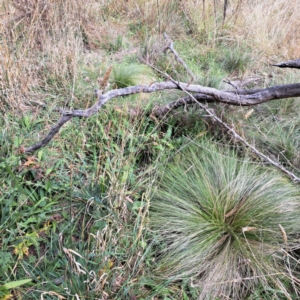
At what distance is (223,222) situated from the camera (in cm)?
153

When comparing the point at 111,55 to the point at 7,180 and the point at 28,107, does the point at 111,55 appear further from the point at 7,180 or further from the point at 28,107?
the point at 7,180

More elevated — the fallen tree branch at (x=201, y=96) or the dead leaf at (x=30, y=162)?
the fallen tree branch at (x=201, y=96)

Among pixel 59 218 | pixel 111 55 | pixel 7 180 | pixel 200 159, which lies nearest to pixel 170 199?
pixel 200 159

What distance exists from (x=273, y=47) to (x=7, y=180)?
134 inches

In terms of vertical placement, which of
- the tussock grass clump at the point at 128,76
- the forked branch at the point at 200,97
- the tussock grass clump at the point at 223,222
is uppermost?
the forked branch at the point at 200,97

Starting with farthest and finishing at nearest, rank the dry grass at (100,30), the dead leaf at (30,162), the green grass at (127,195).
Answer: the dry grass at (100,30)
the dead leaf at (30,162)
the green grass at (127,195)

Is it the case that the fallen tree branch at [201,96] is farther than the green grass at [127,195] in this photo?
Yes

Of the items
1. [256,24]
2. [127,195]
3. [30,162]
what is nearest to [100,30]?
[256,24]

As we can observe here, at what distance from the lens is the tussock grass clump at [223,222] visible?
4.37 ft

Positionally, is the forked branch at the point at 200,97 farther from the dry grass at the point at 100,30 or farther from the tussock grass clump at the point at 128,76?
the tussock grass clump at the point at 128,76

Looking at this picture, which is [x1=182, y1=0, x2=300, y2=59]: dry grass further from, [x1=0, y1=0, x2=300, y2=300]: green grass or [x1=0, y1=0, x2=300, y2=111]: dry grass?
[x1=0, y1=0, x2=300, y2=300]: green grass

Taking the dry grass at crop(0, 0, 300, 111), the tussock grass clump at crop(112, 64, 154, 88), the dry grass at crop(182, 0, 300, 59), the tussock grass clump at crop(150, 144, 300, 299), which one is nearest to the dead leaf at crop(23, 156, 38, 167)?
the dry grass at crop(0, 0, 300, 111)

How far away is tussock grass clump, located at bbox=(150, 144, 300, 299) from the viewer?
1333mm

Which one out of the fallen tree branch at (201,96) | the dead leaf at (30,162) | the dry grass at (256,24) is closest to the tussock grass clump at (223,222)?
the fallen tree branch at (201,96)
